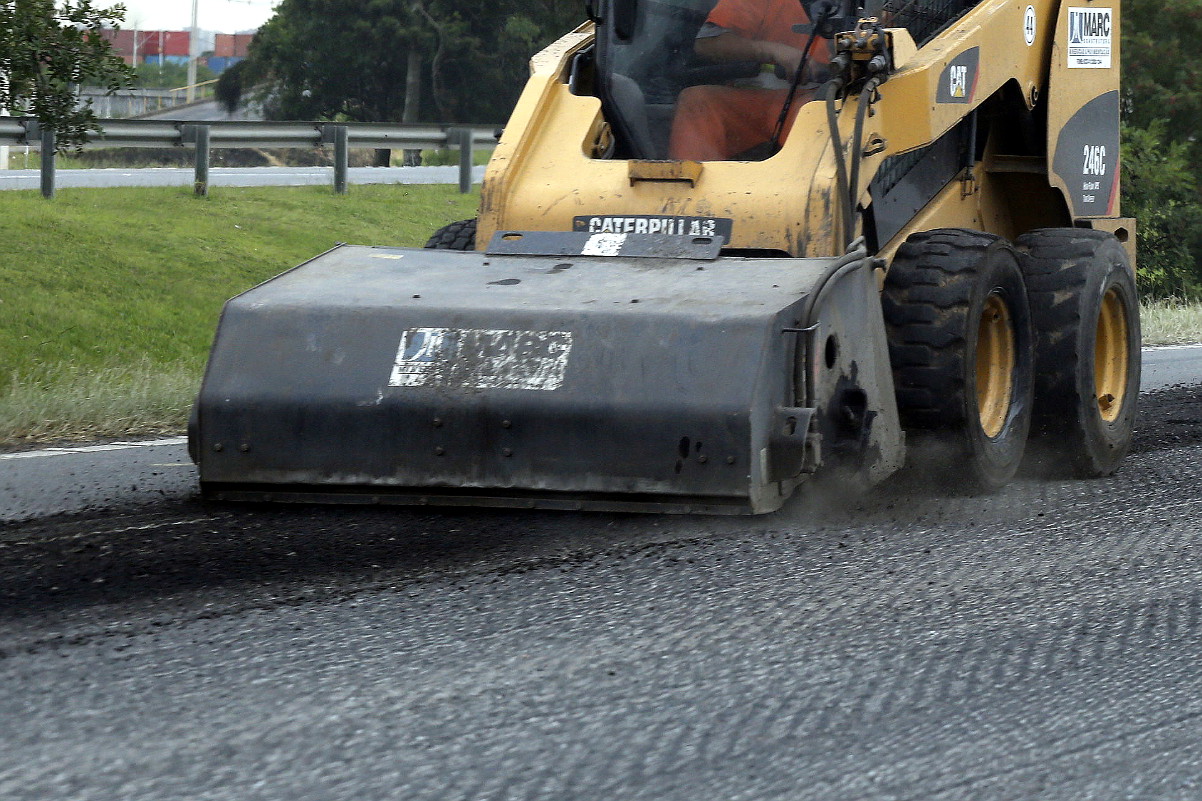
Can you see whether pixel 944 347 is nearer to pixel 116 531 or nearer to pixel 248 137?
pixel 116 531

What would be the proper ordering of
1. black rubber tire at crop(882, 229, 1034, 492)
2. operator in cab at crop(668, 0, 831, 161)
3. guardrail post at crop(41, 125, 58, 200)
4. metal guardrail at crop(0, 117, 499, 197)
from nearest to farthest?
black rubber tire at crop(882, 229, 1034, 492) → operator in cab at crop(668, 0, 831, 161) → guardrail post at crop(41, 125, 58, 200) → metal guardrail at crop(0, 117, 499, 197)

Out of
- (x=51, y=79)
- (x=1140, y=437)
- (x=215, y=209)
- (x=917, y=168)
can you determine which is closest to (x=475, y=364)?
(x=917, y=168)

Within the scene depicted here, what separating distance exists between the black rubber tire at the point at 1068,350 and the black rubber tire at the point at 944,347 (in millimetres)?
622

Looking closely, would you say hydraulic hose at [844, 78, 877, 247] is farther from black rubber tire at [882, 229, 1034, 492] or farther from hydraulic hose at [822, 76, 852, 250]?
black rubber tire at [882, 229, 1034, 492]

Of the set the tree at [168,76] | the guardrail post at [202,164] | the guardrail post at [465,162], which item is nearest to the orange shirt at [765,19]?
the guardrail post at [202,164]

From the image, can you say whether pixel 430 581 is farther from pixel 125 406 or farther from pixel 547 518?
pixel 125 406

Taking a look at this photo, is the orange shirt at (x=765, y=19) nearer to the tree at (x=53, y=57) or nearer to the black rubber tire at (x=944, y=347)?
the black rubber tire at (x=944, y=347)

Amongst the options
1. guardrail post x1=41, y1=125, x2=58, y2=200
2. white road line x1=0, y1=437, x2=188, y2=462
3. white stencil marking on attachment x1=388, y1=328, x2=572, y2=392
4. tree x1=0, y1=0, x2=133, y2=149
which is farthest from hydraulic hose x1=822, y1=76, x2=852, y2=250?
guardrail post x1=41, y1=125, x2=58, y2=200

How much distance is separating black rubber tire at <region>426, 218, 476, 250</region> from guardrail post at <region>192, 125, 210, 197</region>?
10144 millimetres

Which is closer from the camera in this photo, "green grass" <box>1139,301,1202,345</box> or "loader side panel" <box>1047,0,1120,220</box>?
"loader side panel" <box>1047,0,1120,220</box>

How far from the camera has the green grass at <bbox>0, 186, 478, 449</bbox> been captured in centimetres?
854

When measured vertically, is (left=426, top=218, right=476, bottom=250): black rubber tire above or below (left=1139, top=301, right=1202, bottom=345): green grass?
above

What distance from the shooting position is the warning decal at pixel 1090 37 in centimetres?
816

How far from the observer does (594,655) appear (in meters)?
4.18
